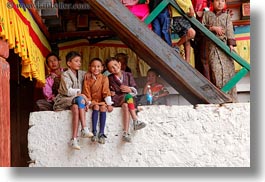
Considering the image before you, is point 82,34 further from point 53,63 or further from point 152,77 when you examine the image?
point 152,77

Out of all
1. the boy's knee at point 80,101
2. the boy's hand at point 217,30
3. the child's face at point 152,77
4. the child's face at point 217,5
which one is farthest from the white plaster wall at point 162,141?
the child's face at point 217,5

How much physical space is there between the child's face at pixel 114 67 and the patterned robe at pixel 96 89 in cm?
5

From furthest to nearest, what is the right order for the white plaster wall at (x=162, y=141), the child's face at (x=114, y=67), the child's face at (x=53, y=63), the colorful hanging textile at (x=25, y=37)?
the child's face at (x=53, y=63) < the child's face at (x=114, y=67) < the white plaster wall at (x=162, y=141) < the colorful hanging textile at (x=25, y=37)

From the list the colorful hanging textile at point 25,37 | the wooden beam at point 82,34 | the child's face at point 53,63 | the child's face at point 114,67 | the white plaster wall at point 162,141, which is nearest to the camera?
the colorful hanging textile at point 25,37

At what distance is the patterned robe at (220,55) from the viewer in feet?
5.53

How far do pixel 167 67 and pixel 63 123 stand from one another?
A: 400 mm

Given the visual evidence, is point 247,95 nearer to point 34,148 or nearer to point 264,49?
point 264,49

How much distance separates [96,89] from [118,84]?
0.08 m

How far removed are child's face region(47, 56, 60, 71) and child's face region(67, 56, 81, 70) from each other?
0.11 metres

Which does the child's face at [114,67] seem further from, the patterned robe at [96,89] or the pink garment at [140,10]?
the pink garment at [140,10]

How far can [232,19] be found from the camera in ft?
5.82

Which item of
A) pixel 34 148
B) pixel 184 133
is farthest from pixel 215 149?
pixel 34 148

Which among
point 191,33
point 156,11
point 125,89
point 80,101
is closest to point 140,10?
point 156,11

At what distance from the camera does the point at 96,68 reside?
164 cm
